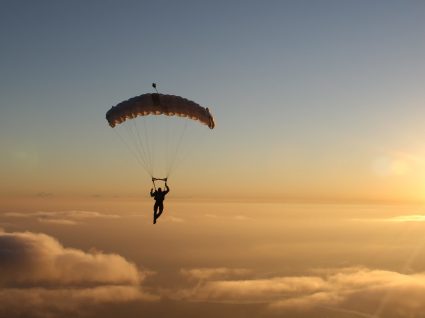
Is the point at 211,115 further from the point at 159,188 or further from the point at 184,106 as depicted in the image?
the point at 159,188

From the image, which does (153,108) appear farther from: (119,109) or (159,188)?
(159,188)

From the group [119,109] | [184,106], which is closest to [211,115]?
[184,106]

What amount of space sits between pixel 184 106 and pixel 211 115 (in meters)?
2.81

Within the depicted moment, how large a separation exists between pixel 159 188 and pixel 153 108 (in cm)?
586

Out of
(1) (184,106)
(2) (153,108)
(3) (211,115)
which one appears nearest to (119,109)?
(2) (153,108)

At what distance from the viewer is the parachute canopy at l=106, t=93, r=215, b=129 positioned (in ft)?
110

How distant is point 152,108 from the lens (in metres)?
33.6

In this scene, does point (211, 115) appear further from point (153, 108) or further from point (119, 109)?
point (119, 109)

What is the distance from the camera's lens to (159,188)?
3331cm

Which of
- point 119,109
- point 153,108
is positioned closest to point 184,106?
point 153,108

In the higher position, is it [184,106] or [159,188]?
[184,106]

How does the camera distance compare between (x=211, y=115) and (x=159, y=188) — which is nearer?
(x=159, y=188)

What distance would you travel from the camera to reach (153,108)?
3356 cm

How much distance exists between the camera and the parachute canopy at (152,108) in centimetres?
3356
